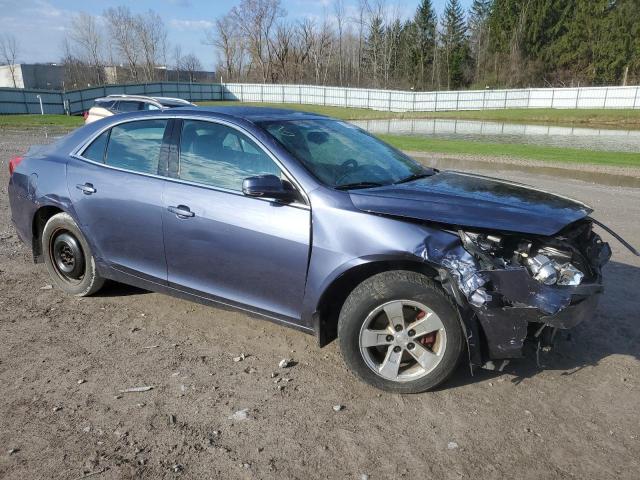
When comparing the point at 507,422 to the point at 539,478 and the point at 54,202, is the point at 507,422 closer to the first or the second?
the point at 539,478

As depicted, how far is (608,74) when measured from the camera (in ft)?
233

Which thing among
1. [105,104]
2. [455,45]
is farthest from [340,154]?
[455,45]

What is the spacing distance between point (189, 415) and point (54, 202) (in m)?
2.62

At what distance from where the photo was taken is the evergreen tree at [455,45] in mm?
83312

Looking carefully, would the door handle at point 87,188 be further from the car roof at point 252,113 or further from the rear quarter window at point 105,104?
the rear quarter window at point 105,104

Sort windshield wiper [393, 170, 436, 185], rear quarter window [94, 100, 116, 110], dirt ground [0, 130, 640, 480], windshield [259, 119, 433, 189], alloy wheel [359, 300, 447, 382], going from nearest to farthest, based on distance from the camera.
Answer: dirt ground [0, 130, 640, 480]
alloy wheel [359, 300, 447, 382]
windshield [259, 119, 433, 189]
windshield wiper [393, 170, 436, 185]
rear quarter window [94, 100, 116, 110]

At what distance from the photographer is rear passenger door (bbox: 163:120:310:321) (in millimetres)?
3541

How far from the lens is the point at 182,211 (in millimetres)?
3908

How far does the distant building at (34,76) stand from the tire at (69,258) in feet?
277

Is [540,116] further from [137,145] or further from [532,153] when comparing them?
[137,145]

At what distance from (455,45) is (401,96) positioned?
35.6 metres

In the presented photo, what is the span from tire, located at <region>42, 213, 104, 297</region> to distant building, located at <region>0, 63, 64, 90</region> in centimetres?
8428

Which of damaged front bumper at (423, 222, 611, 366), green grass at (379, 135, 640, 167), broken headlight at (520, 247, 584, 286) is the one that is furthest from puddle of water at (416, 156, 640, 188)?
damaged front bumper at (423, 222, 611, 366)

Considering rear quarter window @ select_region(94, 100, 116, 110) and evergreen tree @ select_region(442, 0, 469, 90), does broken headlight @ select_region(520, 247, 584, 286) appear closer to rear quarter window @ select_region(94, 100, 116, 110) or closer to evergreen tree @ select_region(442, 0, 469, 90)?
rear quarter window @ select_region(94, 100, 116, 110)
